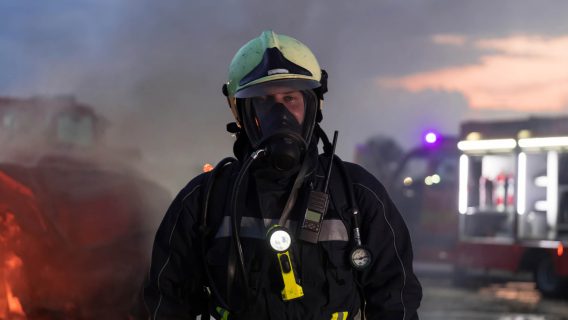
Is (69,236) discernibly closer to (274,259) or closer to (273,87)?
(273,87)

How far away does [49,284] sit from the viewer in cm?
416

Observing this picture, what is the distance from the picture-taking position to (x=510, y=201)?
13.3m

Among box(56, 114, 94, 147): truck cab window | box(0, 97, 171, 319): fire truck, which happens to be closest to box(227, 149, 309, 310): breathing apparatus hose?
box(0, 97, 171, 319): fire truck

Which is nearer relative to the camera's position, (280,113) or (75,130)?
(280,113)

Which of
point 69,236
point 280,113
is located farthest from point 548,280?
point 280,113

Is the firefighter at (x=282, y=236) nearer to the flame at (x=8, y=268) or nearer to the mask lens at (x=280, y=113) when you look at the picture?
the mask lens at (x=280, y=113)

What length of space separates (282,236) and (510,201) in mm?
11265

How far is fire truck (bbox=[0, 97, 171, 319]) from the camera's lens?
13.6ft

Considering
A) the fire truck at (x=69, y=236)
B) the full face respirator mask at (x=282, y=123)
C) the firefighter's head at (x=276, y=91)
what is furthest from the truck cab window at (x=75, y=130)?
the full face respirator mask at (x=282, y=123)

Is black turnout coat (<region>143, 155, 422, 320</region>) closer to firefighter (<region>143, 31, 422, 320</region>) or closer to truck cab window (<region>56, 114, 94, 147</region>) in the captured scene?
firefighter (<region>143, 31, 422, 320</region>)

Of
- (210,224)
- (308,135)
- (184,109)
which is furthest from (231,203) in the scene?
(184,109)

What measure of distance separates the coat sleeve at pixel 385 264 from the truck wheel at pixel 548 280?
1011cm

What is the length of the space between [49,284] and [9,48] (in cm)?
216

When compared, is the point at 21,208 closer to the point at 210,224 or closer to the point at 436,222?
the point at 210,224
